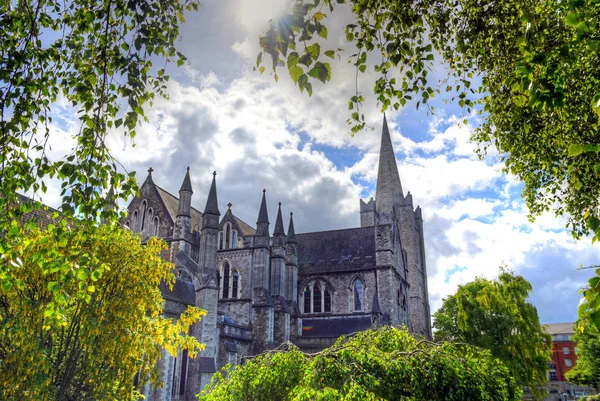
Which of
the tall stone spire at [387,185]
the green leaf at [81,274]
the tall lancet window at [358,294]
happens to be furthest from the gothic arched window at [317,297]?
the green leaf at [81,274]

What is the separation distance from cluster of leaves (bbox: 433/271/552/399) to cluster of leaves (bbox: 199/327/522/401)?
2096cm

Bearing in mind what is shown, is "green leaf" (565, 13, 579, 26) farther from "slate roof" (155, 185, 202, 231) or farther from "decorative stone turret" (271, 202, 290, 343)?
"slate roof" (155, 185, 202, 231)

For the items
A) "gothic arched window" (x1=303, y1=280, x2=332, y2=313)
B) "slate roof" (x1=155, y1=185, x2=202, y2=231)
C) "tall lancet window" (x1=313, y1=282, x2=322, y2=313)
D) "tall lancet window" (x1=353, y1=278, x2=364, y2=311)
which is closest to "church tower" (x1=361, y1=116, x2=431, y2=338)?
"tall lancet window" (x1=353, y1=278, x2=364, y2=311)

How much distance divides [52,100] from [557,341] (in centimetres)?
9112

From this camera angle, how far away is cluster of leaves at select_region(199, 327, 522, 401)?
27.2ft

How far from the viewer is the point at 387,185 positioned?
57844 mm

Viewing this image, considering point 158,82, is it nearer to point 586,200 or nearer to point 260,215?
point 586,200

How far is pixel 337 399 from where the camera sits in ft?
25.5

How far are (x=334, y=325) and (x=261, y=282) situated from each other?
8.84 meters

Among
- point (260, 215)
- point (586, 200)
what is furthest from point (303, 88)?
point (260, 215)

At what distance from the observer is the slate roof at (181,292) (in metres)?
24.7

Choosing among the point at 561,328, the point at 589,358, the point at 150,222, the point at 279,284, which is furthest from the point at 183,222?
the point at 561,328

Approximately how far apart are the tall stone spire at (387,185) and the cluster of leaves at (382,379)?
45149 millimetres

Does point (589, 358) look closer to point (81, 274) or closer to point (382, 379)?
point (382, 379)
